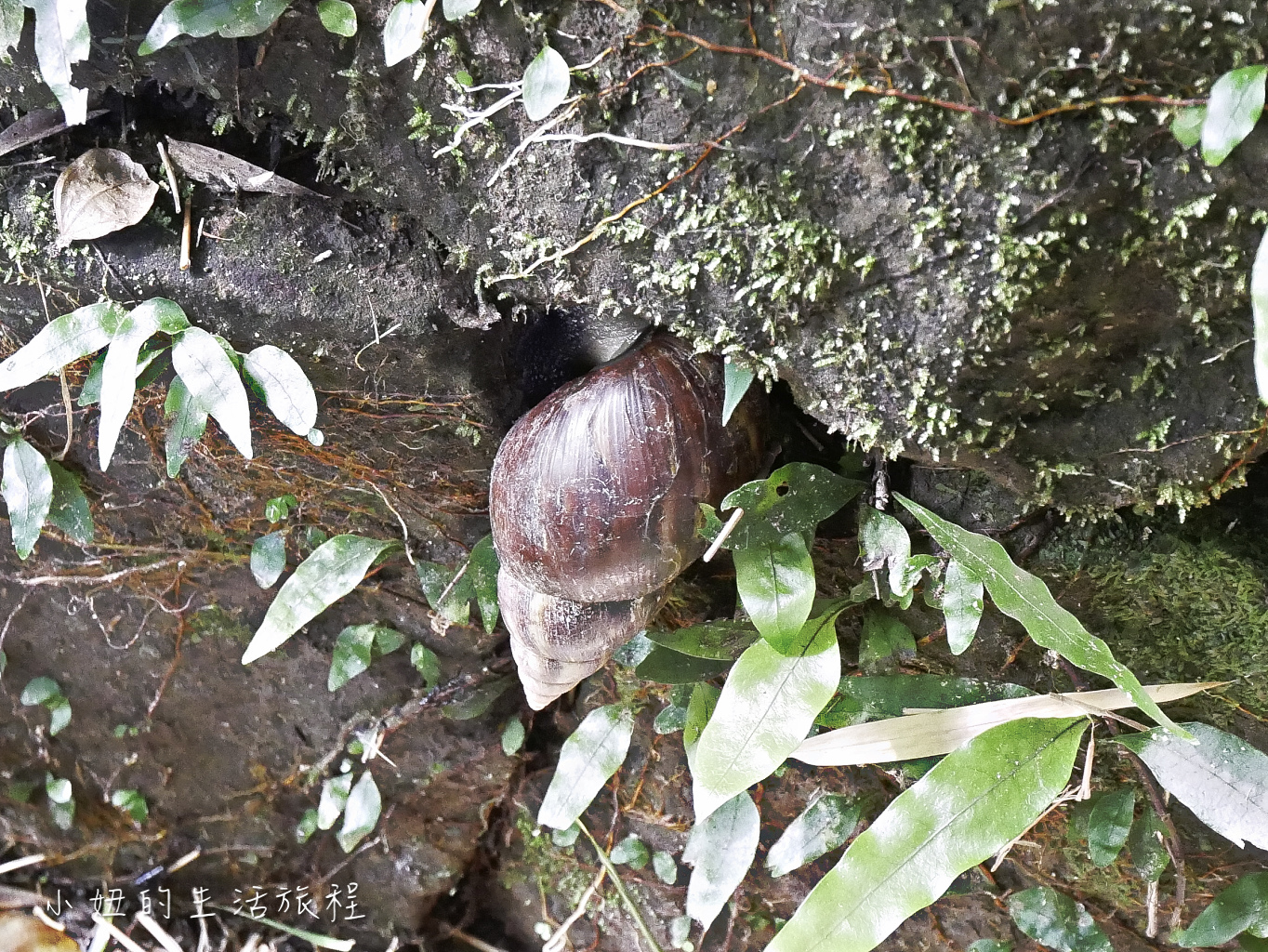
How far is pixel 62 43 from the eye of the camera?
0.96 metres

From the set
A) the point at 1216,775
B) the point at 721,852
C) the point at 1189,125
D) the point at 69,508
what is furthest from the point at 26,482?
the point at 1216,775

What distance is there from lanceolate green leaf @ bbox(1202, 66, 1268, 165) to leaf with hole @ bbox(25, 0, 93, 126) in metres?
1.08

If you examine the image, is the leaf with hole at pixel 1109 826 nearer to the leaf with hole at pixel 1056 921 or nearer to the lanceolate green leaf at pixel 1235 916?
the lanceolate green leaf at pixel 1235 916

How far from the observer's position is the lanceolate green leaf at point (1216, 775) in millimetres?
1026

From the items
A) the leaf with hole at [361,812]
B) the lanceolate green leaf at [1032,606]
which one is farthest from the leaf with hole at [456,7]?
the leaf with hole at [361,812]

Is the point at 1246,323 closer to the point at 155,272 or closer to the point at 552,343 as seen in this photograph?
the point at 552,343

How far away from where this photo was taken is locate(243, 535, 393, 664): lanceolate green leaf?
4.71ft

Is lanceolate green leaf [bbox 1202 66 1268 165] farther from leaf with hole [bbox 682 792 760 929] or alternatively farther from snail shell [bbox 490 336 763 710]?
leaf with hole [bbox 682 792 760 929]

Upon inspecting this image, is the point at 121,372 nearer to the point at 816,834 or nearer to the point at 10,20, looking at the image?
the point at 10,20

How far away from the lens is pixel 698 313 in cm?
101

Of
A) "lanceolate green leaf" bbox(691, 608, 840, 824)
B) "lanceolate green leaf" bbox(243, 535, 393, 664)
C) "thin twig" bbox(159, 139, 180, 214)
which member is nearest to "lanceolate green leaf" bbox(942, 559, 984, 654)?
"lanceolate green leaf" bbox(691, 608, 840, 824)

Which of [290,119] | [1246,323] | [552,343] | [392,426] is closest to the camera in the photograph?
[1246,323]

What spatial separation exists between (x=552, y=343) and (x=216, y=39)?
0.55 m

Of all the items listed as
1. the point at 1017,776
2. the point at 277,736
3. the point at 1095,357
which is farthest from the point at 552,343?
the point at 277,736
